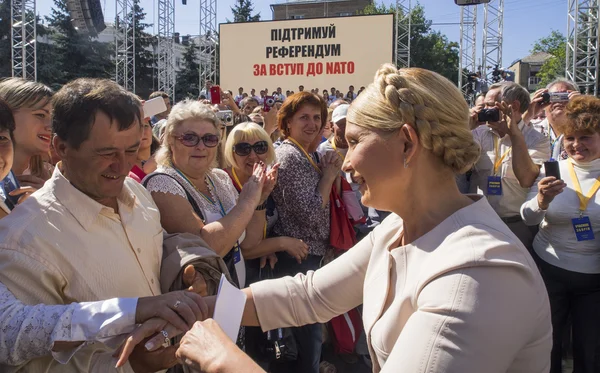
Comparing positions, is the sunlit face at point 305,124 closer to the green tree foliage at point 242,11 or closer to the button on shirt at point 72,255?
the button on shirt at point 72,255

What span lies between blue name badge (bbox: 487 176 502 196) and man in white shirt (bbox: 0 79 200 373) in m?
3.09

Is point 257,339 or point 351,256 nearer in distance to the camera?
point 351,256

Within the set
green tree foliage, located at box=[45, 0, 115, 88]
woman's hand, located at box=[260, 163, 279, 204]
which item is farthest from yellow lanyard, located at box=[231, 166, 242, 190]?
green tree foliage, located at box=[45, 0, 115, 88]

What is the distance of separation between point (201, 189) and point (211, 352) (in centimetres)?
157

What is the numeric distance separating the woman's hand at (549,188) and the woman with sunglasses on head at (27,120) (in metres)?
3.10

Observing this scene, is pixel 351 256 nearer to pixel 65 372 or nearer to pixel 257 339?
pixel 65 372

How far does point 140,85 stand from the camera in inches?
1458

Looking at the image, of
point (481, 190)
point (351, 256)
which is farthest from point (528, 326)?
point (481, 190)

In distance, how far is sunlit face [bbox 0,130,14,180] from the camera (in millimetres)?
1730

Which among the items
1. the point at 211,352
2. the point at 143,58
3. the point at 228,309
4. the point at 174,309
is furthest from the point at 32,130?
the point at 143,58

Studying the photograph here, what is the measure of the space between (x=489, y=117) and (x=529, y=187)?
0.66 metres

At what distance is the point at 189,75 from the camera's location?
37312 mm

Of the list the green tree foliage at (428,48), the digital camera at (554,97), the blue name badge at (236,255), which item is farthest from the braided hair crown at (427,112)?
the green tree foliage at (428,48)

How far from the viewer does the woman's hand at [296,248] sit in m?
3.20
